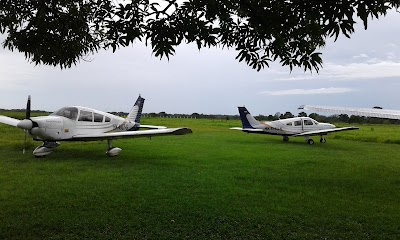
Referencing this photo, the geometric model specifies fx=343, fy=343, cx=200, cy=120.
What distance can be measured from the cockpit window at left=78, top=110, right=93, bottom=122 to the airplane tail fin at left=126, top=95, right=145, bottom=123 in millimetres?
4107

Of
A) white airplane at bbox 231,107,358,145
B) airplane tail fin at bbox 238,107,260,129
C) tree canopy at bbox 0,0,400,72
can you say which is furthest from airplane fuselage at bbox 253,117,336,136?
tree canopy at bbox 0,0,400,72

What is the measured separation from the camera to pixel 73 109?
14.2 m

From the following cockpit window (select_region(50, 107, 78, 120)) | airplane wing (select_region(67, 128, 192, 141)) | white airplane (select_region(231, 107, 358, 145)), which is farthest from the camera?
white airplane (select_region(231, 107, 358, 145))

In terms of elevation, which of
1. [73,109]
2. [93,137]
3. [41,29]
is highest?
[41,29]

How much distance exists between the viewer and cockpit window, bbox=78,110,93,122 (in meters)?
14.2

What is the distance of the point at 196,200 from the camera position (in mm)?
6738

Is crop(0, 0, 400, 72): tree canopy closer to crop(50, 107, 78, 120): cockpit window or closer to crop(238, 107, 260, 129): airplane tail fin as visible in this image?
crop(50, 107, 78, 120): cockpit window

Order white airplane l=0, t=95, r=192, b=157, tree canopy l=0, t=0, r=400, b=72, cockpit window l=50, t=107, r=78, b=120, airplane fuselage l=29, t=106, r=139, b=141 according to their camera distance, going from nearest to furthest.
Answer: tree canopy l=0, t=0, r=400, b=72 → white airplane l=0, t=95, r=192, b=157 → airplane fuselage l=29, t=106, r=139, b=141 → cockpit window l=50, t=107, r=78, b=120

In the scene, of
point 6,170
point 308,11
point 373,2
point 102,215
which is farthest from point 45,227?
point 6,170

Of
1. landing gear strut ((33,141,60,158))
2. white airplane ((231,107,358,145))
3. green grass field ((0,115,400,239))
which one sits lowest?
green grass field ((0,115,400,239))

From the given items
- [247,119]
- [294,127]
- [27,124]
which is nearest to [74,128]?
[27,124]

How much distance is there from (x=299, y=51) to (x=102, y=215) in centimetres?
405

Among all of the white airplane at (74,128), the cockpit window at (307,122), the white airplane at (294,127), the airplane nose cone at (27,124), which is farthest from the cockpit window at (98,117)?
the cockpit window at (307,122)

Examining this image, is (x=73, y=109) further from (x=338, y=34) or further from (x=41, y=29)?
(x=338, y=34)
